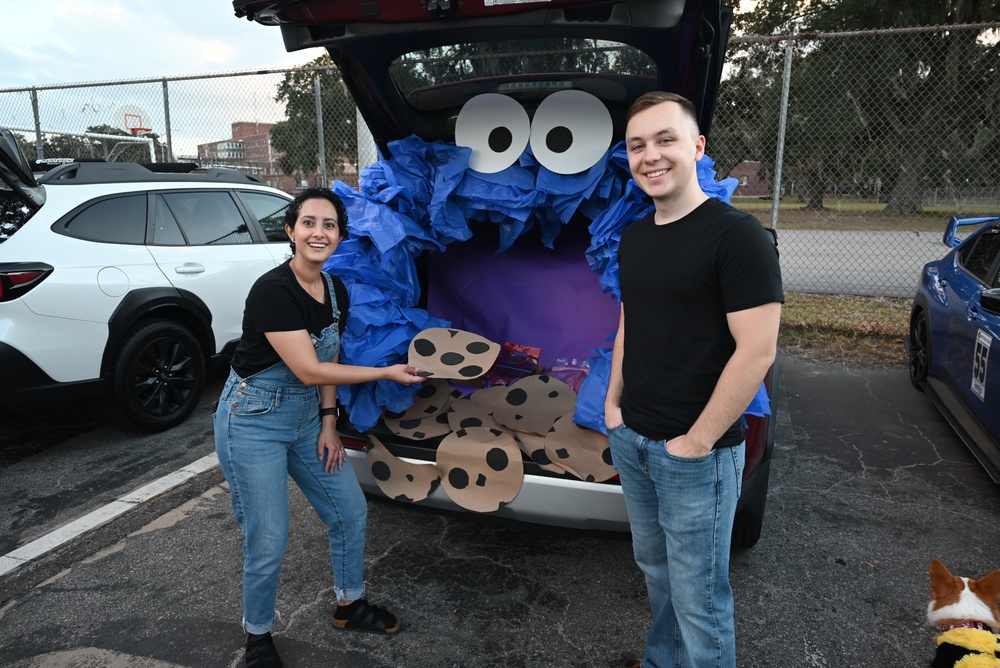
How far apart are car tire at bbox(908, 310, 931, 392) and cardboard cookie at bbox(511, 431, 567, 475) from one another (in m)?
3.53

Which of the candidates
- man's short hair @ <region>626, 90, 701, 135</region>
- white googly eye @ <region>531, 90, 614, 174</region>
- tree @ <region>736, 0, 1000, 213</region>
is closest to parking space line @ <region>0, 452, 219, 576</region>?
white googly eye @ <region>531, 90, 614, 174</region>

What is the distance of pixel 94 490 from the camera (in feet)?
11.8

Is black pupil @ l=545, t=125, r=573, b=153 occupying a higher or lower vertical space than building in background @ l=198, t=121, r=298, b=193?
lower

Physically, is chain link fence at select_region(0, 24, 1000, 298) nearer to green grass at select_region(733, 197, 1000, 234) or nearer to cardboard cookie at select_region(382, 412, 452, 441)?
green grass at select_region(733, 197, 1000, 234)

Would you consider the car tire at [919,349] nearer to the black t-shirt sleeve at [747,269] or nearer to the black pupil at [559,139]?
the black pupil at [559,139]

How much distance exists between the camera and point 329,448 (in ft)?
7.57

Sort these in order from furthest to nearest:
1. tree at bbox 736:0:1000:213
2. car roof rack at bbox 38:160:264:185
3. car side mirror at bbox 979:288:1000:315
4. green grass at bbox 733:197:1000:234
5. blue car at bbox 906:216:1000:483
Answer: tree at bbox 736:0:1000:213 < green grass at bbox 733:197:1000:234 < car roof rack at bbox 38:160:264:185 < blue car at bbox 906:216:1000:483 < car side mirror at bbox 979:288:1000:315

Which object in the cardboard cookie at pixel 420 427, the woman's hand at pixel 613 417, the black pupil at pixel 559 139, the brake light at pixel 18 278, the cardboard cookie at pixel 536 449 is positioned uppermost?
the black pupil at pixel 559 139

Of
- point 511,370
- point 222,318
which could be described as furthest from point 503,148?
point 222,318

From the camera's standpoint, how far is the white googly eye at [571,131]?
2.76 m

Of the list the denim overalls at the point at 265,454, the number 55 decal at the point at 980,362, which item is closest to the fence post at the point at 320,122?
the denim overalls at the point at 265,454

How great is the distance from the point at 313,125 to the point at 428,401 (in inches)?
260

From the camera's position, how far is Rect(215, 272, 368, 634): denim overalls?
2.12 m

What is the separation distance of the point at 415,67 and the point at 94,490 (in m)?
2.82
